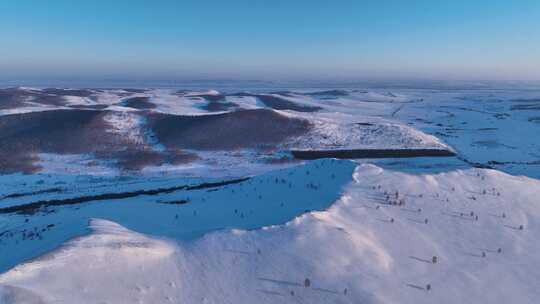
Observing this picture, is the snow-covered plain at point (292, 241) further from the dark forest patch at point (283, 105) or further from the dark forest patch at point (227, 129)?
the dark forest patch at point (283, 105)

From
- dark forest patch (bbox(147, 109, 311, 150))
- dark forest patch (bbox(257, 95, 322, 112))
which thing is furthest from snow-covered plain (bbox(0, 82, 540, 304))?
dark forest patch (bbox(257, 95, 322, 112))

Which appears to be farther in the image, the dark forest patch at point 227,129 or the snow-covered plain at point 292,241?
the dark forest patch at point 227,129

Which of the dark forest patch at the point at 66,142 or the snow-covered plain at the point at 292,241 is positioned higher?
the snow-covered plain at the point at 292,241

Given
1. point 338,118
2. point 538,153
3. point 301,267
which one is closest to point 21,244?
point 301,267

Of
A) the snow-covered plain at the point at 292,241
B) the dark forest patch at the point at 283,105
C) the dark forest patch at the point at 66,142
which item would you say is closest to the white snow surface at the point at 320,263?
the snow-covered plain at the point at 292,241

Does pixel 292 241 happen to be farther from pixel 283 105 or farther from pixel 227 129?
pixel 283 105

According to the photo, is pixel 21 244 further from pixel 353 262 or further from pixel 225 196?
pixel 353 262

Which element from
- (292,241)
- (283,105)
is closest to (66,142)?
(292,241)

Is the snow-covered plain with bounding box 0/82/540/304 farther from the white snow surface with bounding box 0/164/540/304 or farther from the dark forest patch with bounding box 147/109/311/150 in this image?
the dark forest patch with bounding box 147/109/311/150

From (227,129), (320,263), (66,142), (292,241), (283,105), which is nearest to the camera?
(320,263)
